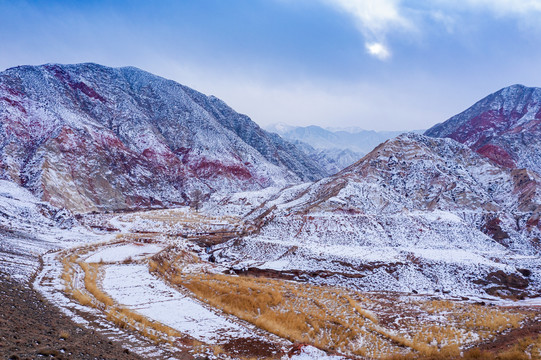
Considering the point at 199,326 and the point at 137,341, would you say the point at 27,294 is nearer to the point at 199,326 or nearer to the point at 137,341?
the point at 137,341

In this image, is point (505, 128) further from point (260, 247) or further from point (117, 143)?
point (117, 143)

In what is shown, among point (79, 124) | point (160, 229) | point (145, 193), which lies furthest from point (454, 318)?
point (79, 124)

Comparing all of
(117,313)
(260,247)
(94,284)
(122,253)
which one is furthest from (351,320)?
(122,253)

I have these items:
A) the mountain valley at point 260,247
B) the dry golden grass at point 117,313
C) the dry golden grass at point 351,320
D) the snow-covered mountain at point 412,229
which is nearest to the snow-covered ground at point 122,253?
the mountain valley at point 260,247

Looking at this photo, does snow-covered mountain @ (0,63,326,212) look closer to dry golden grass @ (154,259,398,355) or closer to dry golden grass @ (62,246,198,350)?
dry golden grass @ (62,246,198,350)

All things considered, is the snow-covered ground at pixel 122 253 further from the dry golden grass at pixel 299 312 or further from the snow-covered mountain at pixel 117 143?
the snow-covered mountain at pixel 117 143

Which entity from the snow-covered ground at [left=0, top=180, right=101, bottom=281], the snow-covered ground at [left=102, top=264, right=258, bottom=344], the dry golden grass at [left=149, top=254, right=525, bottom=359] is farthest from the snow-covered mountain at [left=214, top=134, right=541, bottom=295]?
the snow-covered ground at [left=0, top=180, right=101, bottom=281]
